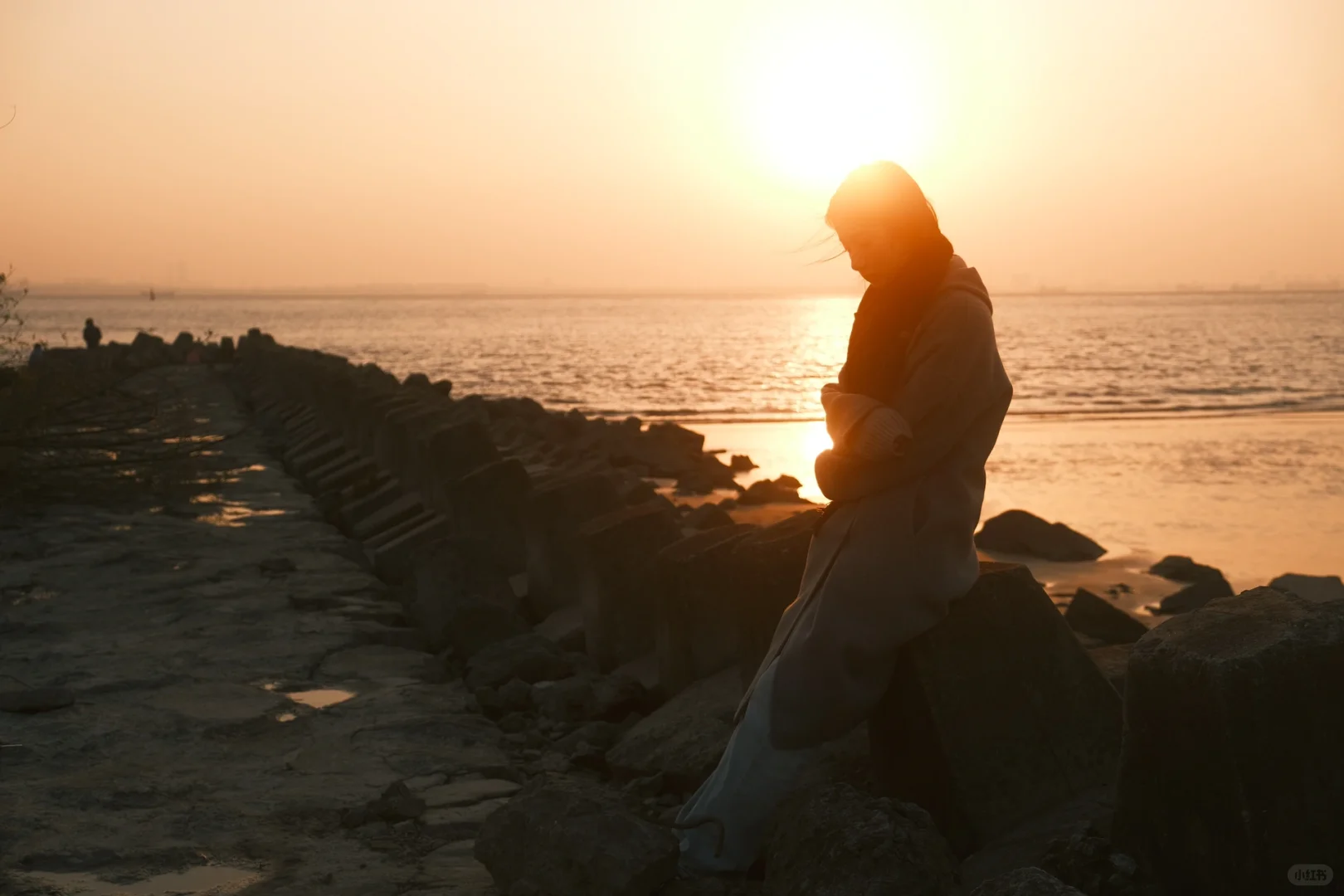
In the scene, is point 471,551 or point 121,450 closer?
point 471,551

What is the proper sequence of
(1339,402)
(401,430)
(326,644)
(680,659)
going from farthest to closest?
(1339,402) < (401,430) < (326,644) < (680,659)

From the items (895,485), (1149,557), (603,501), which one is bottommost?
(1149,557)

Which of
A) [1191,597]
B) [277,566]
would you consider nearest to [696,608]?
[1191,597]

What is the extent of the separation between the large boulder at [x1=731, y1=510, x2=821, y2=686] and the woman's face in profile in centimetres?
98

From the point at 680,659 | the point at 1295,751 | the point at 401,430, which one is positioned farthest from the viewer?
the point at 401,430

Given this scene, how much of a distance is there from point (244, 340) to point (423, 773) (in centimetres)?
3418

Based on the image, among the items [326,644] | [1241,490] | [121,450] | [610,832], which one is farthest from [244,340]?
[610,832]

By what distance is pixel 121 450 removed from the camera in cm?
1107

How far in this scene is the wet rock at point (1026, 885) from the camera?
7.64 feet

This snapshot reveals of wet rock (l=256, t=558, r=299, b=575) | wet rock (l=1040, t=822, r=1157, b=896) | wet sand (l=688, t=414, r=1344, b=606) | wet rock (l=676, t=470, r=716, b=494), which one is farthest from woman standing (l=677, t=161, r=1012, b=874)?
wet rock (l=676, t=470, r=716, b=494)

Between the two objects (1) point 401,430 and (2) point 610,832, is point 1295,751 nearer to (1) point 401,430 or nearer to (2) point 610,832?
(2) point 610,832

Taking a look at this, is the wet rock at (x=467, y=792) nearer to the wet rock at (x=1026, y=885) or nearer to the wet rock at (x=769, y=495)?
the wet rock at (x=1026, y=885)

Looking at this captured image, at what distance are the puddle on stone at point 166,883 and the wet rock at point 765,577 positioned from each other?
5.30ft

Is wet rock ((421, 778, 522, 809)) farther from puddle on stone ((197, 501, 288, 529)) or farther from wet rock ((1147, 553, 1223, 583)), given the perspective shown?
puddle on stone ((197, 501, 288, 529))
